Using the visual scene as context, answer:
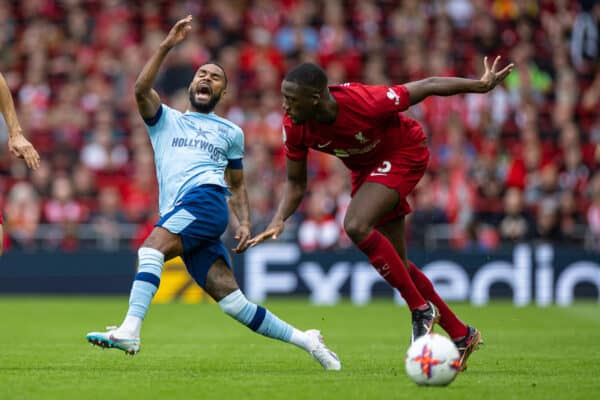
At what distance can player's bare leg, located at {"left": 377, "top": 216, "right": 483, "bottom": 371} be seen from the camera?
9.56m

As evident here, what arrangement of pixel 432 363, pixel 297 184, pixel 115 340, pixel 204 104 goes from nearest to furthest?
pixel 432 363 → pixel 115 340 → pixel 204 104 → pixel 297 184

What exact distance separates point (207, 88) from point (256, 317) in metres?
1.85

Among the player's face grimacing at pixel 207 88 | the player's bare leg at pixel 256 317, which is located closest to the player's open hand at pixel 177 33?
the player's face grimacing at pixel 207 88

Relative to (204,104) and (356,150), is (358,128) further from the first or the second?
(204,104)

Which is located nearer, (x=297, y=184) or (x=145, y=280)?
(x=145, y=280)

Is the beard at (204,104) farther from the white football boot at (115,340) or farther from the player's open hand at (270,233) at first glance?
the white football boot at (115,340)

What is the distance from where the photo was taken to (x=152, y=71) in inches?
337

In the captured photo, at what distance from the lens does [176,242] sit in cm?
879

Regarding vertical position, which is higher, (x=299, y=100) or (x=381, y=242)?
(x=299, y=100)

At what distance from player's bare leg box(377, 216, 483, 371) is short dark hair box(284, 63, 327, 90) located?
155cm

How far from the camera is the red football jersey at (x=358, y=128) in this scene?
29.3 feet

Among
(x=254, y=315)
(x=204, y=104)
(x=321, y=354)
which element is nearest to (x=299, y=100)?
(x=204, y=104)

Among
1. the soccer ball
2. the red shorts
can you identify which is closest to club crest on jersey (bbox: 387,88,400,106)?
the red shorts

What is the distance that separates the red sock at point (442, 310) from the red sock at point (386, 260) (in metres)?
0.57
